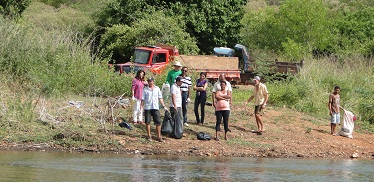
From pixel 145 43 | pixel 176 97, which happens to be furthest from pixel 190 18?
pixel 176 97

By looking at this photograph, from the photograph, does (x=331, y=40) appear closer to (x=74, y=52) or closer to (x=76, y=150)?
(x=74, y=52)

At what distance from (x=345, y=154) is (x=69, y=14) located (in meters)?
37.1

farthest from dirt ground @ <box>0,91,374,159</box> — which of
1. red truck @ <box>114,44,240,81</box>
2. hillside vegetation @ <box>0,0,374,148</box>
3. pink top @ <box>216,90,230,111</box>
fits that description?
red truck @ <box>114,44,240,81</box>

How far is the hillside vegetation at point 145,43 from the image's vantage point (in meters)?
20.9

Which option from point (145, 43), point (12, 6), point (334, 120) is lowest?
point (334, 120)

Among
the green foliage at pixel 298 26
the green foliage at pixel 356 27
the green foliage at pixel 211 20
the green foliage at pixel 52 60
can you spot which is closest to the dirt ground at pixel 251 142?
the green foliage at pixel 52 60

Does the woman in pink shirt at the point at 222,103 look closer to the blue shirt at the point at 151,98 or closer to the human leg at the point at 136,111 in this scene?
the blue shirt at the point at 151,98

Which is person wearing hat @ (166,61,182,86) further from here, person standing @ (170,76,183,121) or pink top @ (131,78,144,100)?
person standing @ (170,76,183,121)

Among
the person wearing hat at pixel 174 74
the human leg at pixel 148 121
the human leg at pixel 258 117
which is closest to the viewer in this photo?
the human leg at pixel 148 121

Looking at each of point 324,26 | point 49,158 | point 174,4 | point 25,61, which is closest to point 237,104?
point 25,61

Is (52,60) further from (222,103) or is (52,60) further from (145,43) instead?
(145,43)

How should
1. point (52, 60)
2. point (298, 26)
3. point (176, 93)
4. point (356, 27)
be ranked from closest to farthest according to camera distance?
point (176, 93)
point (52, 60)
point (298, 26)
point (356, 27)

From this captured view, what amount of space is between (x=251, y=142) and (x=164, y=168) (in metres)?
5.57

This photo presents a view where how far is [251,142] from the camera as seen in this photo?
21.0 meters
